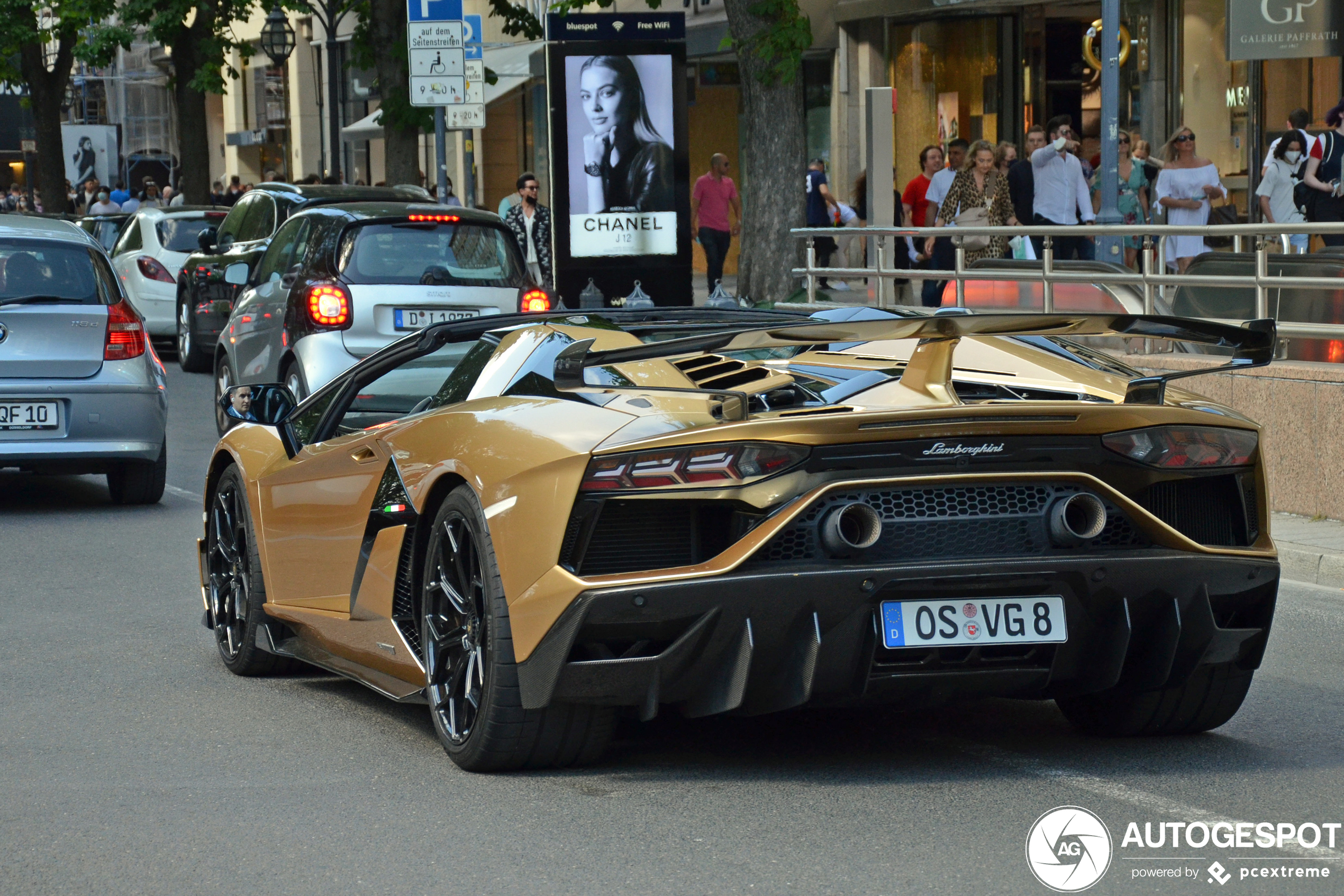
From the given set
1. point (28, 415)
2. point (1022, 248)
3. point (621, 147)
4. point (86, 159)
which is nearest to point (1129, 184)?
point (621, 147)

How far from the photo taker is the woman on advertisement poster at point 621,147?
764 inches

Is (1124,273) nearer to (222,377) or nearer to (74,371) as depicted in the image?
(74,371)

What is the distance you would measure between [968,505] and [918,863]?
0.94 metres

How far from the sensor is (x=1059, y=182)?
18.1m

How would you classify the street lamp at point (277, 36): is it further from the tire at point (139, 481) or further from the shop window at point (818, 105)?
the tire at point (139, 481)

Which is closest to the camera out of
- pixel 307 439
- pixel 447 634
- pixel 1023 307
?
pixel 447 634

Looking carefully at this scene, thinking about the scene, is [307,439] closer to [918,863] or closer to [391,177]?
[918,863]

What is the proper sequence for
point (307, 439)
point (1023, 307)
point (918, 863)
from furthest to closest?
point (1023, 307), point (307, 439), point (918, 863)

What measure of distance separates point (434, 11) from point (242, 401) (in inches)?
511

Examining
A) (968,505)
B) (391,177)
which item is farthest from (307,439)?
(391,177)

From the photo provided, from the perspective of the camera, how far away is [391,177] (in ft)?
89.2

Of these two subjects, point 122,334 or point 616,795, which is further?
point 122,334

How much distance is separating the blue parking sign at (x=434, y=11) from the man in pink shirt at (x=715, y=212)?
710 cm

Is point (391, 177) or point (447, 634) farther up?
point (391, 177)
